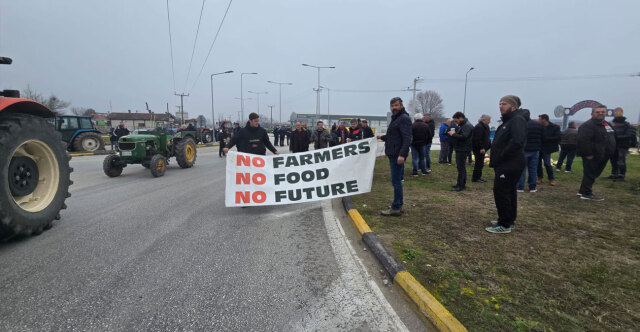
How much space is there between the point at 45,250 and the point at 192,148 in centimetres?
931

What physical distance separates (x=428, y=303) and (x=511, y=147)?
2776 mm

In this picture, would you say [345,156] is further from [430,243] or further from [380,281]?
[380,281]

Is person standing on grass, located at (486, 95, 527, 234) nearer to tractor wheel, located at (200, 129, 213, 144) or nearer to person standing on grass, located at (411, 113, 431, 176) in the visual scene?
person standing on grass, located at (411, 113, 431, 176)

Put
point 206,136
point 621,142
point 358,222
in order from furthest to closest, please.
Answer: point 206,136
point 621,142
point 358,222

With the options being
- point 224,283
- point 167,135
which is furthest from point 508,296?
point 167,135

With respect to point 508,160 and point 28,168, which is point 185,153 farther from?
point 508,160

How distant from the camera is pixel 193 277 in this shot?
10.3ft

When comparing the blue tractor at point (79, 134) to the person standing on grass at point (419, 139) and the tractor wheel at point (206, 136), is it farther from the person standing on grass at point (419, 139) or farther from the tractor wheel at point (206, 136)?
the person standing on grass at point (419, 139)

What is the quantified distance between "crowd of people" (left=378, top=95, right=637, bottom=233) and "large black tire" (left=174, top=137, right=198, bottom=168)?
8.51 m

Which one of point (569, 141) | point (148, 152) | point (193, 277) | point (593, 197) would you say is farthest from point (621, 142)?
point (148, 152)

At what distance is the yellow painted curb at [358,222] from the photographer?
4.40 m

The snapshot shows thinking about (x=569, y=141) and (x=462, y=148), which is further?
(x=569, y=141)

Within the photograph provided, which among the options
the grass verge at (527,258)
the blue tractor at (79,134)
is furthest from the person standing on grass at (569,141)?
the blue tractor at (79,134)

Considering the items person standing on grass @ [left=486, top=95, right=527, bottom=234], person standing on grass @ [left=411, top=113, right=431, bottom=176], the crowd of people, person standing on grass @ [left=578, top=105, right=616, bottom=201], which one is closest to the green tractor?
the crowd of people
